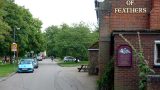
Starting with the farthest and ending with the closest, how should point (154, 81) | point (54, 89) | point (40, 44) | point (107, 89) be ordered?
point (40, 44) < point (54, 89) < point (107, 89) < point (154, 81)

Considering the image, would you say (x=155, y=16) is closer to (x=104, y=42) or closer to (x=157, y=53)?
(x=104, y=42)

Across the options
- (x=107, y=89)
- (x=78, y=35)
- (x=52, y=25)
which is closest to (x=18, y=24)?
(x=78, y=35)

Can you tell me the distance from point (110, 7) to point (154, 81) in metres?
12.4

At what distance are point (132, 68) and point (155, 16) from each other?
645 centimetres

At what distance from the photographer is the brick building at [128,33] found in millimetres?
17453

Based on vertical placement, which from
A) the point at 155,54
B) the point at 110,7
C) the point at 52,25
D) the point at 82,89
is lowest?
the point at 82,89

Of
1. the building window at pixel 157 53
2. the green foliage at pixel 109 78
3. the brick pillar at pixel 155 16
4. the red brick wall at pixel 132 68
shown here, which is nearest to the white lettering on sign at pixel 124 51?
the red brick wall at pixel 132 68

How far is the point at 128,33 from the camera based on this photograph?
17.5 metres

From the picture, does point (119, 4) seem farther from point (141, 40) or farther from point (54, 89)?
point (141, 40)

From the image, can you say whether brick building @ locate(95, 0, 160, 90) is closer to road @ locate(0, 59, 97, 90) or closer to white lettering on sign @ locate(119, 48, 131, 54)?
white lettering on sign @ locate(119, 48, 131, 54)

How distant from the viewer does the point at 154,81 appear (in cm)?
1350

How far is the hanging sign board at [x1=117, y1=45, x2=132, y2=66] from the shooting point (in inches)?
687

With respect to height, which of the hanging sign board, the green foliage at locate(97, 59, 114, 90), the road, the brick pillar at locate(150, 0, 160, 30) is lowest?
the road

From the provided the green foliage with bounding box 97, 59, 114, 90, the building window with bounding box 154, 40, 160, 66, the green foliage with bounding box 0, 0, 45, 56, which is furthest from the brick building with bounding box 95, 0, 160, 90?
the green foliage with bounding box 0, 0, 45, 56
